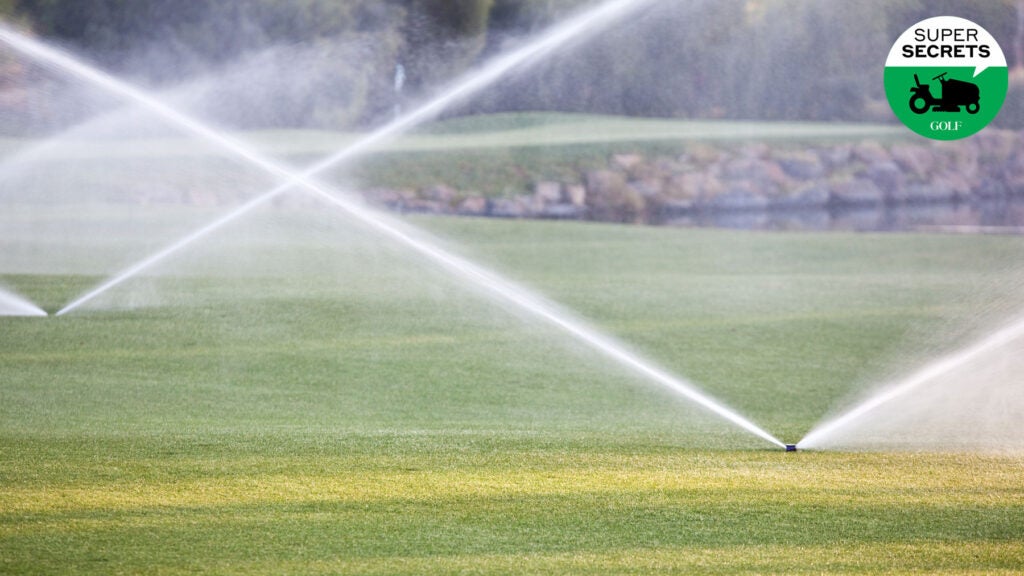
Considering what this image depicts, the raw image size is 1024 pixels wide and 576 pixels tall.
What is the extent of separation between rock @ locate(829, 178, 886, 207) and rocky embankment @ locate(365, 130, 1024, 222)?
0.7 inches

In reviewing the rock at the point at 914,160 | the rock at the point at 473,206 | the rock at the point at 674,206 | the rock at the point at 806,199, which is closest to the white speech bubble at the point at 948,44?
the rock at the point at 914,160

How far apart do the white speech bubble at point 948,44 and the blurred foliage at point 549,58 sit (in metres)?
0.56

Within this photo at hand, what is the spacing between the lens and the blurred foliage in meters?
23.0

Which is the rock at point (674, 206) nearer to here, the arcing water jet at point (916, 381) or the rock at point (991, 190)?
the rock at point (991, 190)

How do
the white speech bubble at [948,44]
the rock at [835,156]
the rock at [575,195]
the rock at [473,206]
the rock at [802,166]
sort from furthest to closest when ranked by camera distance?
the rock at [835,156]
the rock at [802,166]
the white speech bubble at [948,44]
the rock at [575,195]
the rock at [473,206]

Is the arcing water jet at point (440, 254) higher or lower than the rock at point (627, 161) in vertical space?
lower

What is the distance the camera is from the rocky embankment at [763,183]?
1898 cm

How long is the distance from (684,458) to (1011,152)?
21368 millimetres

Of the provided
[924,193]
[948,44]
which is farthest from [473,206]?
[948,44]

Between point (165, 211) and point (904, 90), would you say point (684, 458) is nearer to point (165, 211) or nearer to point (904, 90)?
point (165, 211)

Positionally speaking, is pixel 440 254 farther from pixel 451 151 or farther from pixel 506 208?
pixel 451 151

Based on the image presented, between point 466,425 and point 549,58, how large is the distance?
2308cm

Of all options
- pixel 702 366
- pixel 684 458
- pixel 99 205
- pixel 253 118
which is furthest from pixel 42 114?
pixel 684 458

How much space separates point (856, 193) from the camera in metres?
21.8
